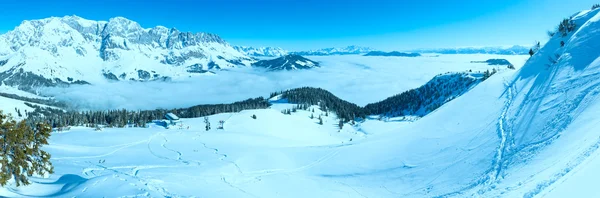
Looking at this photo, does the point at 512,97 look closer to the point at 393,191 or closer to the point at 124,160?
the point at 393,191

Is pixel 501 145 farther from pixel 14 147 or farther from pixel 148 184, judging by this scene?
pixel 14 147

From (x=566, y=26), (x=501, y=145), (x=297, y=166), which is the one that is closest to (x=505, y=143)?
(x=501, y=145)

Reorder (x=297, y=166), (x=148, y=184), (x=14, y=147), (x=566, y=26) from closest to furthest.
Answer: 1. (x=14, y=147)
2. (x=148, y=184)
3. (x=297, y=166)
4. (x=566, y=26)

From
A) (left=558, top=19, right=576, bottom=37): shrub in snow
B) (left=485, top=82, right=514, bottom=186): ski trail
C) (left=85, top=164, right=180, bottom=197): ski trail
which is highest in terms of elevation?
(left=558, top=19, right=576, bottom=37): shrub in snow

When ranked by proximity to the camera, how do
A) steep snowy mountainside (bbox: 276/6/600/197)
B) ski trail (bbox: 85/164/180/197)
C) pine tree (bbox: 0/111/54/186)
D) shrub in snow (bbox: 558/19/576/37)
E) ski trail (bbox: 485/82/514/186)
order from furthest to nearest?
shrub in snow (bbox: 558/19/576/37) < ski trail (bbox: 85/164/180/197) < ski trail (bbox: 485/82/514/186) < pine tree (bbox: 0/111/54/186) < steep snowy mountainside (bbox: 276/6/600/197)

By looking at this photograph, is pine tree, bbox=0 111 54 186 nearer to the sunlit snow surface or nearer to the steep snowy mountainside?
the sunlit snow surface

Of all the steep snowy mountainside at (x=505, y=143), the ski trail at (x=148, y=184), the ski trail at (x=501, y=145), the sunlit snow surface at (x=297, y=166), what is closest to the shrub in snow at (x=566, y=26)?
the steep snowy mountainside at (x=505, y=143)

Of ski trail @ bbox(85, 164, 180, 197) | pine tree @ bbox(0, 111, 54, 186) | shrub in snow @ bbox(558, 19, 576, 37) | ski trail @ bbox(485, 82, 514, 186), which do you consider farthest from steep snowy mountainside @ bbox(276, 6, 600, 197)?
pine tree @ bbox(0, 111, 54, 186)

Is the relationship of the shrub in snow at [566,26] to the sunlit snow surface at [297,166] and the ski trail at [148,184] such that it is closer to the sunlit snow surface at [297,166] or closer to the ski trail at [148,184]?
the sunlit snow surface at [297,166]

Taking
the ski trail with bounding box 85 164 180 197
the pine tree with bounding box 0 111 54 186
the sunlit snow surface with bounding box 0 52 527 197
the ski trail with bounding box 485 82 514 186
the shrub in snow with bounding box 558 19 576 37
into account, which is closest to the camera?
the pine tree with bounding box 0 111 54 186

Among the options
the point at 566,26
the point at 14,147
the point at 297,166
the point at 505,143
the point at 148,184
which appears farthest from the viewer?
the point at 566,26

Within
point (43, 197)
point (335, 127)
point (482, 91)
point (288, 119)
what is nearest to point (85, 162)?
point (43, 197)
